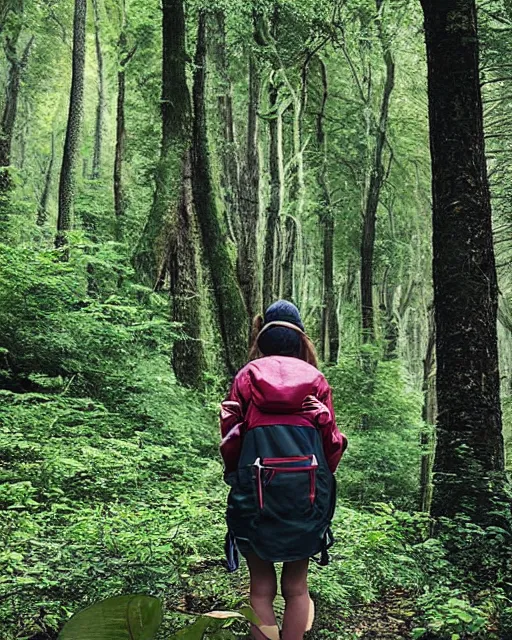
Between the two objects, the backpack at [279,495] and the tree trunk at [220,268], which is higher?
the tree trunk at [220,268]

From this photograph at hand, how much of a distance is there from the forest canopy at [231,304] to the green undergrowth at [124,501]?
3cm

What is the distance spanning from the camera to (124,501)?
6.09 metres

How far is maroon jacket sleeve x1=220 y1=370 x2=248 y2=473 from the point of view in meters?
3.50

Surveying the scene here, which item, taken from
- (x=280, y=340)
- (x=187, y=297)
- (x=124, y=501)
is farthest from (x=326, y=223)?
(x=280, y=340)

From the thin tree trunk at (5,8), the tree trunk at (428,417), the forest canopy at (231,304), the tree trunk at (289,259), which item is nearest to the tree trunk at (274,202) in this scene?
the forest canopy at (231,304)

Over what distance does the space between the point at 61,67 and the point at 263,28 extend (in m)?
14.9

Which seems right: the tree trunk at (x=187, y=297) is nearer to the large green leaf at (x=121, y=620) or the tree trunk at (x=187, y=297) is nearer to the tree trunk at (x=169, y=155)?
the tree trunk at (x=169, y=155)

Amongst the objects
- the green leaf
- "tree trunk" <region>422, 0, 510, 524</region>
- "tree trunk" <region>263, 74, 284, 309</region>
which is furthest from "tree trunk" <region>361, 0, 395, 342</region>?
the green leaf

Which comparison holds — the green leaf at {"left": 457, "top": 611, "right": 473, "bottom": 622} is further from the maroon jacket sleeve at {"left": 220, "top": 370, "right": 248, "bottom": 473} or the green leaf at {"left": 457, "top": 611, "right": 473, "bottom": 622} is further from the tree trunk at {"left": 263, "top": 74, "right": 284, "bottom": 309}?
the tree trunk at {"left": 263, "top": 74, "right": 284, "bottom": 309}

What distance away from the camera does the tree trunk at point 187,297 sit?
39.3 feet

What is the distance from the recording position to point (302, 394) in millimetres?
3447

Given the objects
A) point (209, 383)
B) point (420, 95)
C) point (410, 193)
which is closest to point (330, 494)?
point (209, 383)

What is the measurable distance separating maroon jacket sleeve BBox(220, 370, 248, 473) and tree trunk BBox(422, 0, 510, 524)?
2.44 m

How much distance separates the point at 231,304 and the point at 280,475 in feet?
31.8
